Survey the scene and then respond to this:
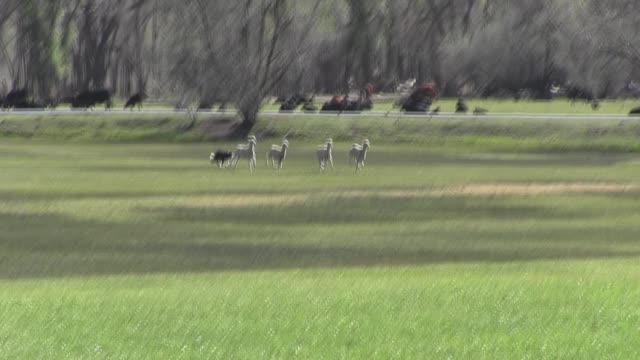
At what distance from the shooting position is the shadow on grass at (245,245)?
72.8 feet

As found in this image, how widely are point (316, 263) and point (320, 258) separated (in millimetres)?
800

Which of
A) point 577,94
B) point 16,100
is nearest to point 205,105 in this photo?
point 16,100

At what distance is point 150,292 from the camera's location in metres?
17.4

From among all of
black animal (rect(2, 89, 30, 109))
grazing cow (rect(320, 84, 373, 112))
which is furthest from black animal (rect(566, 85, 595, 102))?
black animal (rect(2, 89, 30, 109))

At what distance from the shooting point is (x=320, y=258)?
76.1 ft

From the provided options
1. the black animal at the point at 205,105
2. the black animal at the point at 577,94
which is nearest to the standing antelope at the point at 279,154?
the black animal at the point at 205,105

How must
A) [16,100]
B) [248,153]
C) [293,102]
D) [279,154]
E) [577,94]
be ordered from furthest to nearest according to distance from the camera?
[577,94], [16,100], [293,102], [248,153], [279,154]

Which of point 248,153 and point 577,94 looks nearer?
point 248,153

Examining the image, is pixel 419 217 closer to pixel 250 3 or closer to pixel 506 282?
pixel 506 282

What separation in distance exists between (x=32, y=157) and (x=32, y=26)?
58.4 feet

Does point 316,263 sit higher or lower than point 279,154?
higher

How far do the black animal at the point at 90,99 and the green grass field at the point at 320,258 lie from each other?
120 ft

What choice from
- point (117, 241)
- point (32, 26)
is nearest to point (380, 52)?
point (32, 26)

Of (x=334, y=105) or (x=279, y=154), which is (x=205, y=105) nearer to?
(x=334, y=105)
